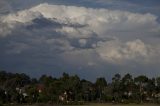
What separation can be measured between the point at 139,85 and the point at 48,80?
→ 35574 mm

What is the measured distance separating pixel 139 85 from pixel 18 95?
4518 centimetres

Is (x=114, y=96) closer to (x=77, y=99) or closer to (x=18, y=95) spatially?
(x=77, y=99)

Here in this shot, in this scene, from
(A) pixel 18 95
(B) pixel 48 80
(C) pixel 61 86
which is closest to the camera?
(A) pixel 18 95

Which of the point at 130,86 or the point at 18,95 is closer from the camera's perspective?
the point at 18,95

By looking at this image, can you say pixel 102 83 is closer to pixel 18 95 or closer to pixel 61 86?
pixel 61 86

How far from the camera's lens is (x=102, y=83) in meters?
157

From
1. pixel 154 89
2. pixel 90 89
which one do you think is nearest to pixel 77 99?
pixel 90 89

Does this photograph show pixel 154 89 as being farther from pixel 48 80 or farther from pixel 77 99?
pixel 48 80

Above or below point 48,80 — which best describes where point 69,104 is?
below

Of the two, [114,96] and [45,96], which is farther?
[114,96]

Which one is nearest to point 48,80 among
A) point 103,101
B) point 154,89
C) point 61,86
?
point 61,86

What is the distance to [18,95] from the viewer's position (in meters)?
137

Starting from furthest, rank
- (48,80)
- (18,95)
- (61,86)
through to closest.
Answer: (48,80) → (61,86) → (18,95)

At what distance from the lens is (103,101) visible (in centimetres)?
14900
